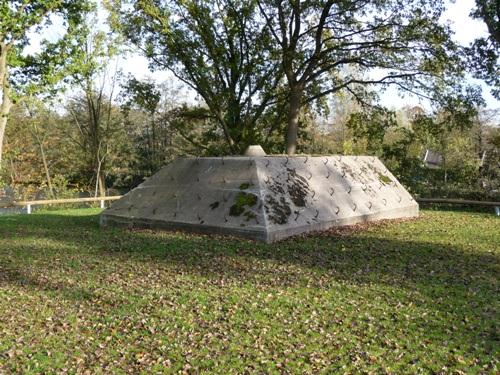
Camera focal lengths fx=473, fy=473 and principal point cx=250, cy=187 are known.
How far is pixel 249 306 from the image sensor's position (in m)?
5.74

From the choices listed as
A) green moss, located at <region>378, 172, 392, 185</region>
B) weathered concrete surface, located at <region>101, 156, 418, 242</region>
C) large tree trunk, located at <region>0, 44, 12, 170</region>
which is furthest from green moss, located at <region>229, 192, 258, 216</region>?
large tree trunk, located at <region>0, 44, 12, 170</region>

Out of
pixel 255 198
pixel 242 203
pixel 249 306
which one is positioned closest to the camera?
pixel 249 306

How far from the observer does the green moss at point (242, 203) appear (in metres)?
10.4

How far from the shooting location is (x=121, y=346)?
465 centimetres

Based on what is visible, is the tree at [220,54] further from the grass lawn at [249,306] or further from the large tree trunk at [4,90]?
the grass lawn at [249,306]

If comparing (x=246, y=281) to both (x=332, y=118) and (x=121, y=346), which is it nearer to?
(x=121, y=346)

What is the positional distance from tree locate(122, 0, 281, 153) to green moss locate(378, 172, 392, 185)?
25.7ft

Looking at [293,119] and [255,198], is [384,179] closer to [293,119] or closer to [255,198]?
[255,198]

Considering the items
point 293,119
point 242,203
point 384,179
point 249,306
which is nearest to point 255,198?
point 242,203

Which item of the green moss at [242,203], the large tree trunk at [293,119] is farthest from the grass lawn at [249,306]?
the large tree trunk at [293,119]

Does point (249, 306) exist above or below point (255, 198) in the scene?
below

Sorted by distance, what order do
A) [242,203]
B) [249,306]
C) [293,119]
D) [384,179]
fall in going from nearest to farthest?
1. [249,306]
2. [242,203]
3. [384,179]
4. [293,119]

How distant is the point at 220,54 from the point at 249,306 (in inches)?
630

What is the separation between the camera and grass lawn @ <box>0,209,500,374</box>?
4328 millimetres
